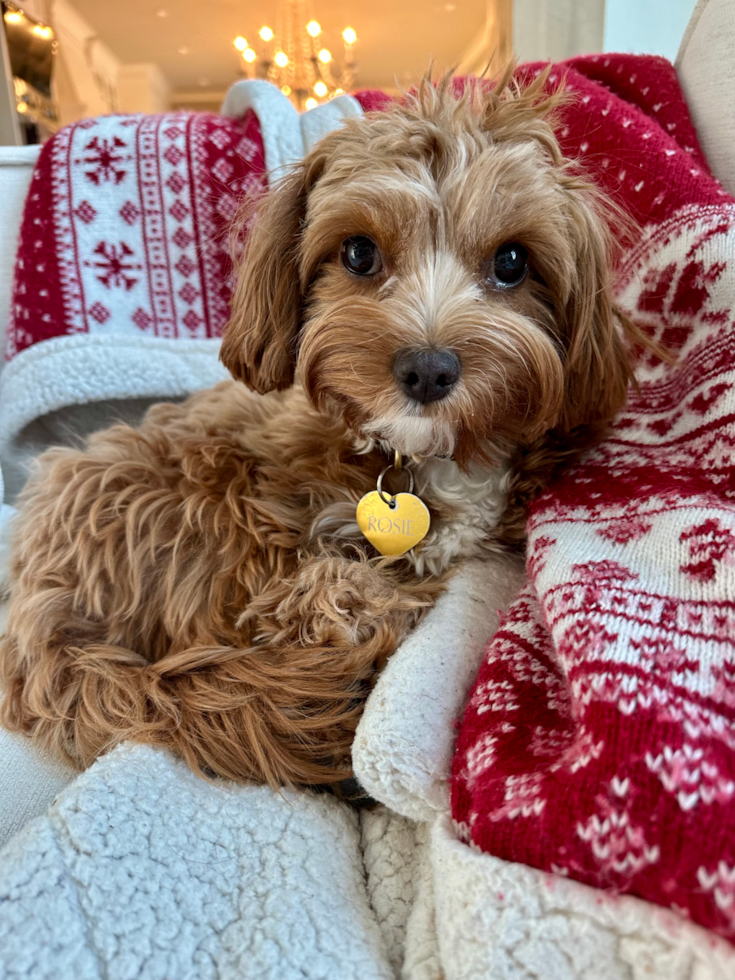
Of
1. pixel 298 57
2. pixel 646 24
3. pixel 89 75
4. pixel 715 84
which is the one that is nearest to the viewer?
pixel 715 84

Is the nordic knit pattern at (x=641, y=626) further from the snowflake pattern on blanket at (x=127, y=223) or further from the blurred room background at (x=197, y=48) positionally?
the blurred room background at (x=197, y=48)

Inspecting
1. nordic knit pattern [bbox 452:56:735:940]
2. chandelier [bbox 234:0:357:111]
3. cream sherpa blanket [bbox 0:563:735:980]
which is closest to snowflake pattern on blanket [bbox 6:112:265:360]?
nordic knit pattern [bbox 452:56:735:940]

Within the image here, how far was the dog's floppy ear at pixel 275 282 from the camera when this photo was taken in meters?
1.23

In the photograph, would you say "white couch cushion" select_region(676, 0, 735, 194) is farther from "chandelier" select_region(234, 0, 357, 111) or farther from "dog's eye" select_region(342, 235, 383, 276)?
"chandelier" select_region(234, 0, 357, 111)

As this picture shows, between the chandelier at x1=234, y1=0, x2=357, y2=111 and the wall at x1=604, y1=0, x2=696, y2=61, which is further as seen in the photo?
the chandelier at x1=234, y1=0, x2=357, y2=111

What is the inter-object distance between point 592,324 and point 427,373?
36cm

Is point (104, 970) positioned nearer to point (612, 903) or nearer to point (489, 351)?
point (612, 903)

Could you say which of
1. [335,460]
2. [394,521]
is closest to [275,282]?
[335,460]

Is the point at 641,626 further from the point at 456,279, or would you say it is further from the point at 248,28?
the point at 248,28

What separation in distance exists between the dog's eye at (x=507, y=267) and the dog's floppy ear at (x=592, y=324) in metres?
0.09

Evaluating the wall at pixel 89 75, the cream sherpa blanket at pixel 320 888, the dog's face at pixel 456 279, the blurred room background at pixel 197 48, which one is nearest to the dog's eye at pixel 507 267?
the dog's face at pixel 456 279

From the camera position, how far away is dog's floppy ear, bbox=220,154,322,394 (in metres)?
1.23

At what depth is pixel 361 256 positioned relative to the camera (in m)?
Answer: 1.13

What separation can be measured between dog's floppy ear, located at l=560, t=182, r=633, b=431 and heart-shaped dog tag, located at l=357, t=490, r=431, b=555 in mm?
322
